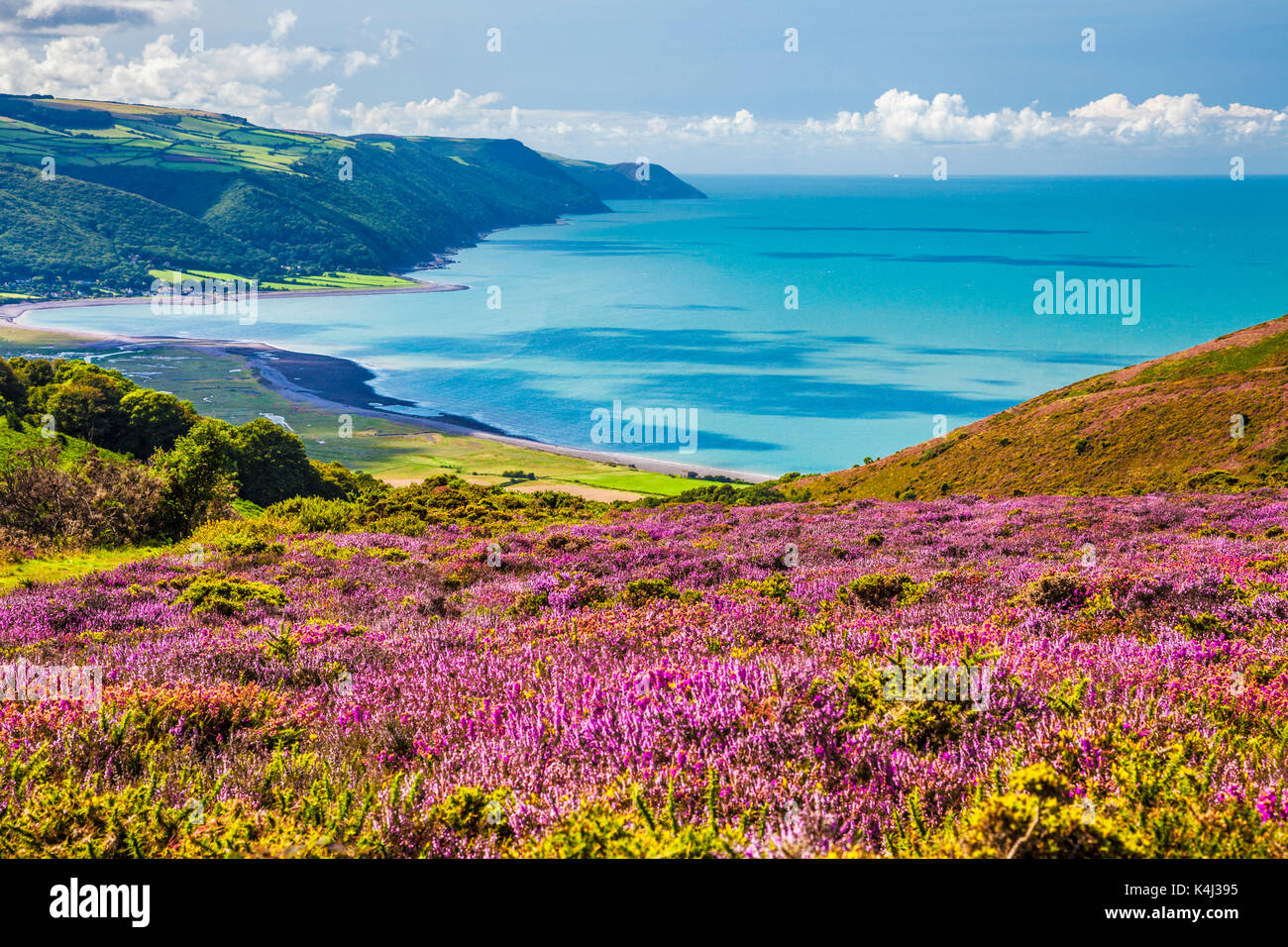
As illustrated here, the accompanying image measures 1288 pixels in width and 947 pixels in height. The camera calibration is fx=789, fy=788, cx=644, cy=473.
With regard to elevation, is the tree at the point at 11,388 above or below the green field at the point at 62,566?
above

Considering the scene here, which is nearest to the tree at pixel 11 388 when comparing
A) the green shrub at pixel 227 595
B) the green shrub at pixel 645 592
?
the green shrub at pixel 227 595

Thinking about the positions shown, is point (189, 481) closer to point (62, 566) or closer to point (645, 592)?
point (62, 566)

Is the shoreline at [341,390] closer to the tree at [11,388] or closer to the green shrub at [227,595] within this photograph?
the tree at [11,388]

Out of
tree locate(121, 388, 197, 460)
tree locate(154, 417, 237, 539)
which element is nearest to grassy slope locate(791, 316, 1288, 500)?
tree locate(154, 417, 237, 539)

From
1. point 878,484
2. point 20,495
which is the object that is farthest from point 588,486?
point 20,495

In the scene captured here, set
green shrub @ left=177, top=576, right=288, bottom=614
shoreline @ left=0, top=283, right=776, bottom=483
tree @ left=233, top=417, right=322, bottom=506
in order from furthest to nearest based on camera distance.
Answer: shoreline @ left=0, top=283, right=776, bottom=483 → tree @ left=233, top=417, right=322, bottom=506 → green shrub @ left=177, top=576, right=288, bottom=614

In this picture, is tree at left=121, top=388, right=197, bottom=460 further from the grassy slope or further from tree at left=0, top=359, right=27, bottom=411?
the grassy slope
